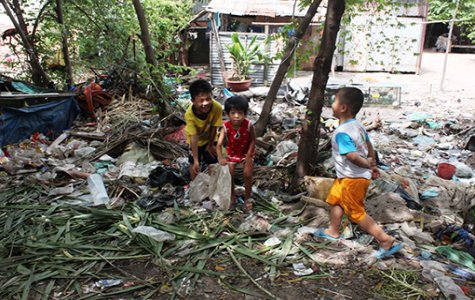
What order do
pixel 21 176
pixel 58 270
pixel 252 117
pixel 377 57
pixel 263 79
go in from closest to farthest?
pixel 58 270 < pixel 21 176 < pixel 252 117 < pixel 263 79 < pixel 377 57

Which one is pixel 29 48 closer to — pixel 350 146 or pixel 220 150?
pixel 220 150

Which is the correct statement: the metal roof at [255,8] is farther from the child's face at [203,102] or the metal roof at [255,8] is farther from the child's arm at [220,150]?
the child's arm at [220,150]

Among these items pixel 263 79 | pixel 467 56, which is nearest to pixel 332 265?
pixel 263 79

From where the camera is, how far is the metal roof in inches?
524

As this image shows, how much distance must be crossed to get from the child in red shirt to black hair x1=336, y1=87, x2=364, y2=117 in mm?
1001

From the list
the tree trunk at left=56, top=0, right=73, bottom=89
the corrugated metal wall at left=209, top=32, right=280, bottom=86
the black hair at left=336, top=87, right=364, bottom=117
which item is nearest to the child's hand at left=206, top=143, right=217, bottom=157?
the black hair at left=336, top=87, right=364, bottom=117

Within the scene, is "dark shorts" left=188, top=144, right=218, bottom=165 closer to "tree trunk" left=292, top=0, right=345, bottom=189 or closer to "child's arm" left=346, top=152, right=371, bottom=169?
"tree trunk" left=292, top=0, right=345, bottom=189

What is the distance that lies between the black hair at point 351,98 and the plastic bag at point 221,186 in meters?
1.30

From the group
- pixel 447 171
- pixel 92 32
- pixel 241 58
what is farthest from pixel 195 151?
pixel 241 58

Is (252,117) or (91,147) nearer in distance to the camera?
A: (91,147)

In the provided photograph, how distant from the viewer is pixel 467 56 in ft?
64.5

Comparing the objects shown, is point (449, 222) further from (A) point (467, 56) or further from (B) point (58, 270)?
(A) point (467, 56)

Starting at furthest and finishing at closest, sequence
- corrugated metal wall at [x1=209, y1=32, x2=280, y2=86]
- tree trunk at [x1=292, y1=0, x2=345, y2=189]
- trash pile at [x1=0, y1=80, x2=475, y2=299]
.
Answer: corrugated metal wall at [x1=209, y1=32, x2=280, y2=86], tree trunk at [x1=292, y1=0, x2=345, y2=189], trash pile at [x1=0, y1=80, x2=475, y2=299]

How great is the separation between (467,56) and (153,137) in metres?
19.7
